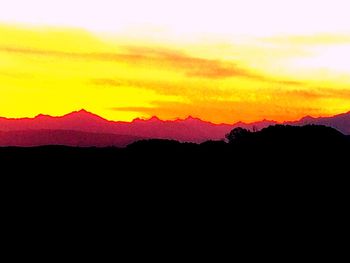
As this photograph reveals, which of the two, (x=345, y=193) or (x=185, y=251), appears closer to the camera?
(x=185, y=251)

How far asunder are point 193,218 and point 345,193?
55.6 feet

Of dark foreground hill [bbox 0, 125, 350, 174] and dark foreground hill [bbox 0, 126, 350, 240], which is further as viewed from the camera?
dark foreground hill [bbox 0, 125, 350, 174]

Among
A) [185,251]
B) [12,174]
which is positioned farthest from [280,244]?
[12,174]

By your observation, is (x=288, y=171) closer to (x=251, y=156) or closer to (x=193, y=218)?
(x=251, y=156)

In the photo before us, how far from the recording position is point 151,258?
56094 millimetres

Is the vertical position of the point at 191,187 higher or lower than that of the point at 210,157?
lower

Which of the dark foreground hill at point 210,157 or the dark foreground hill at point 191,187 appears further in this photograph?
the dark foreground hill at point 210,157

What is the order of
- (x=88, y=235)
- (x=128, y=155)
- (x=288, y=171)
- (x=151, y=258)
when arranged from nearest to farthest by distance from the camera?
(x=151, y=258), (x=88, y=235), (x=288, y=171), (x=128, y=155)

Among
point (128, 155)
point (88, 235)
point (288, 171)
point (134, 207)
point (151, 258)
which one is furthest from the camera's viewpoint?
point (128, 155)

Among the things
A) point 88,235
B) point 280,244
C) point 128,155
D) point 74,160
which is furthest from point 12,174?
point 280,244

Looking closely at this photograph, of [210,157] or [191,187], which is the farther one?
[210,157]

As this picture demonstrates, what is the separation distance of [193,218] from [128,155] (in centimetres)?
2102

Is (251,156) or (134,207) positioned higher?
(251,156)

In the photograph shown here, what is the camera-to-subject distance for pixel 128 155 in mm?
82562
